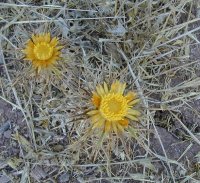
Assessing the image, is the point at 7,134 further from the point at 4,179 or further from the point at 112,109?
the point at 112,109

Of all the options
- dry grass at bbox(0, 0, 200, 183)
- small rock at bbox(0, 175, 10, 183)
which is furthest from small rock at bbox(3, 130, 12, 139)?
small rock at bbox(0, 175, 10, 183)

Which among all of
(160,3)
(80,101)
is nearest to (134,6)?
(160,3)

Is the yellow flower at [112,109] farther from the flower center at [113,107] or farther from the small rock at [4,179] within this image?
the small rock at [4,179]

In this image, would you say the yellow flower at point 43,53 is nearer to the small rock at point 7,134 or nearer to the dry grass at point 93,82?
the dry grass at point 93,82

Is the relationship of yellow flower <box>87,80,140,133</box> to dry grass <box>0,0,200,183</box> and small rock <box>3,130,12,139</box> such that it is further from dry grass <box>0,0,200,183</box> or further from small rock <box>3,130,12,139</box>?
small rock <box>3,130,12,139</box>

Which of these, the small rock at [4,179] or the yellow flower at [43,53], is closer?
the yellow flower at [43,53]

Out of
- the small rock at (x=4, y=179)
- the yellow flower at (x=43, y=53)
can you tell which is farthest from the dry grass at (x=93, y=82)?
the yellow flower at (x=43, y=53)

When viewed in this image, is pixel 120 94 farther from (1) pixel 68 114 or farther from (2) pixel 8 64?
(2) pixel 8 64

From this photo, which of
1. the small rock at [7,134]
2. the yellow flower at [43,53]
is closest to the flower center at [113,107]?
the yellow flower at [43,53]

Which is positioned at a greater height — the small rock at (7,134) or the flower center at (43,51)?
the flower center at (43,51)

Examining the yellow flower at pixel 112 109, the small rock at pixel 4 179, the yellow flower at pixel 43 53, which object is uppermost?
the yellow flower at pixel 43 53
